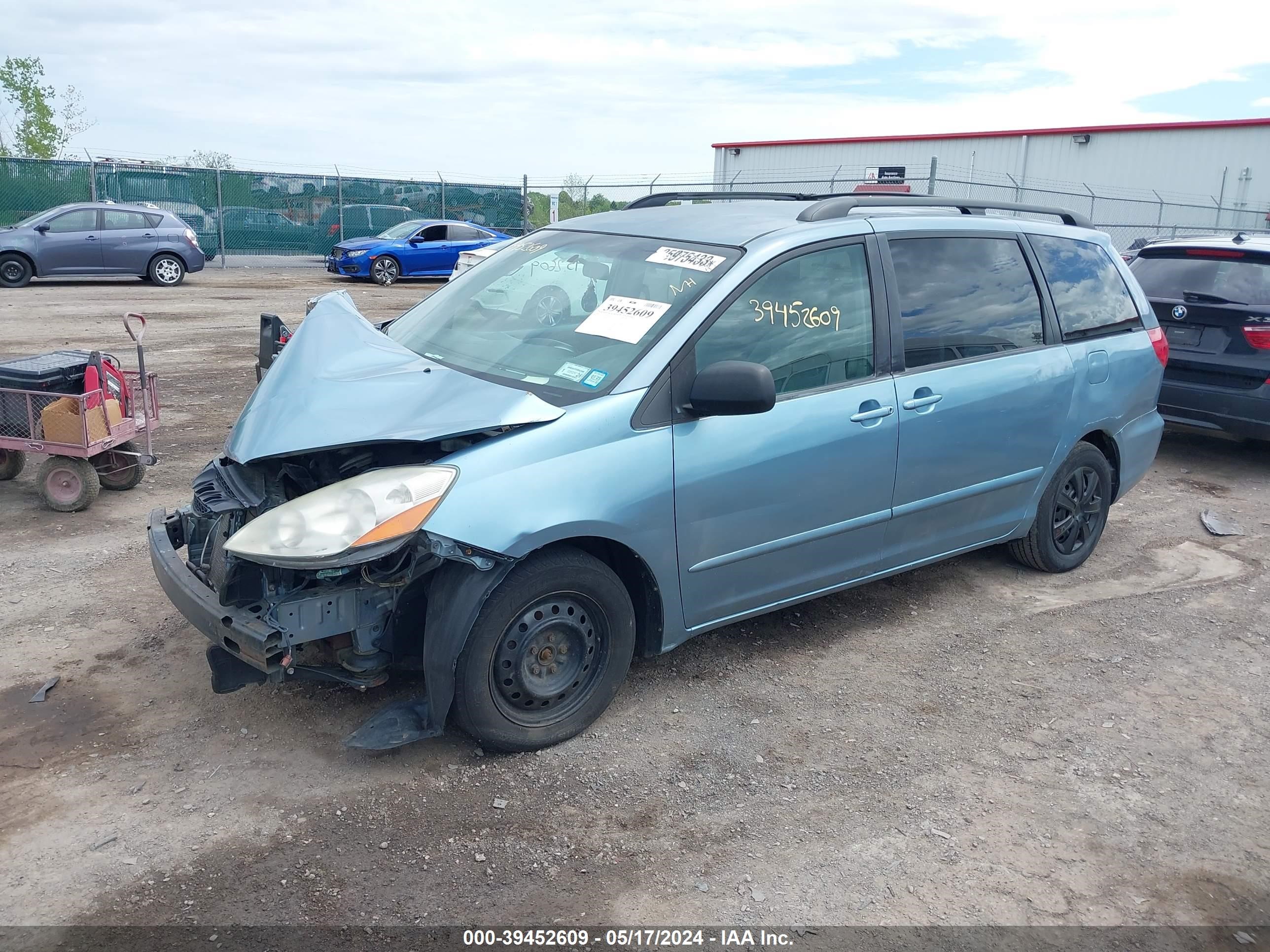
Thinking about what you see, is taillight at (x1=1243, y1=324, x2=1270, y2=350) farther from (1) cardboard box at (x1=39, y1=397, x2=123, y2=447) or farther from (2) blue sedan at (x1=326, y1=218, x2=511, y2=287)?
(2) blue sedan at (x1=326, y1=218, x2=511, y2=287)

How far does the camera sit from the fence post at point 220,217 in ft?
78.1

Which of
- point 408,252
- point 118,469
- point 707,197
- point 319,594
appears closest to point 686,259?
point 707,197

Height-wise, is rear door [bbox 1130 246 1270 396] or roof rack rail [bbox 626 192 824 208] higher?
roof rack rail [bbox 626 192 824 208]

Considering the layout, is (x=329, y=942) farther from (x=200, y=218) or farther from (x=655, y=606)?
(x=200, y=218)

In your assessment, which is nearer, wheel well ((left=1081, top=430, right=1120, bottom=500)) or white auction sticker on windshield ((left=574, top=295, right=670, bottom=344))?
white auction sticker on windshield ((left=574, top=295, right=670, bottom=344))

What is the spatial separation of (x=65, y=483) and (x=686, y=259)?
401 centimetres

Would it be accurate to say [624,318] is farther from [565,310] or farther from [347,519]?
[347,519]

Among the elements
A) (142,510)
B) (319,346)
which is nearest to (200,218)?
(142,510)

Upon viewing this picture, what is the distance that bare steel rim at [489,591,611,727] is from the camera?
3.45 meters

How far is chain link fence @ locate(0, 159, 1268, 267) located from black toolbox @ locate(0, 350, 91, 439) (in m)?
15.4

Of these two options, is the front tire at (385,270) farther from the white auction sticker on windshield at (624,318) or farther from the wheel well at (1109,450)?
the white auction sticker on windshield at (624,318)

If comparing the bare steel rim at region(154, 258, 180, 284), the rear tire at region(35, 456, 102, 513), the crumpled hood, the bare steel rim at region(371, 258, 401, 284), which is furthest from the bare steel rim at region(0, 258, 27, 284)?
the crumpled hood

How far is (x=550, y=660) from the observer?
3.60 m

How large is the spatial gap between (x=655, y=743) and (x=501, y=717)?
607 mm
